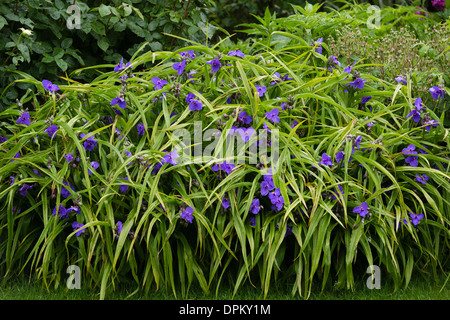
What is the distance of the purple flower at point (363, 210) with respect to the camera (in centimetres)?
238

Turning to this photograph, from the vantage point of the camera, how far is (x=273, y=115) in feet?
8.57

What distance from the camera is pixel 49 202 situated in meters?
2.59

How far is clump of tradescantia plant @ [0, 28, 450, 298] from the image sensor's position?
92.3 inches

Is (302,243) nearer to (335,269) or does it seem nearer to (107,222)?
(335,269)

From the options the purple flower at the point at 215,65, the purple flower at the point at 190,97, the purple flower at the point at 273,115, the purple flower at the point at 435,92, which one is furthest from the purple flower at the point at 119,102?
the purple flower at the point at 435,92

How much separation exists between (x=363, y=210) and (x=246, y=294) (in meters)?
0.66

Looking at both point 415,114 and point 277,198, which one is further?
point 415,114

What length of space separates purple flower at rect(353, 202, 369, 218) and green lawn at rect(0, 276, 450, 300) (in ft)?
1.18

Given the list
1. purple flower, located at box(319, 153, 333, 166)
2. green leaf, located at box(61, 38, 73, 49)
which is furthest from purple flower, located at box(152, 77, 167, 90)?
green leaf, located at box(61, 38, 73, 49)

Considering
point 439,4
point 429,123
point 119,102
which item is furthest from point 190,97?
point 439,4

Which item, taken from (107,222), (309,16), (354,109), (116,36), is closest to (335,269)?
(354,109)

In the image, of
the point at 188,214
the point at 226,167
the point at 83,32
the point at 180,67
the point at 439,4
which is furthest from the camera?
the point at 439,4

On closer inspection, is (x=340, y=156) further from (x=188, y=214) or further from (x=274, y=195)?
(x=188, y=214)

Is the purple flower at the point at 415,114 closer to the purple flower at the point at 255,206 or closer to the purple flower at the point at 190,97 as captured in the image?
the purple flower at the point at 255,206
